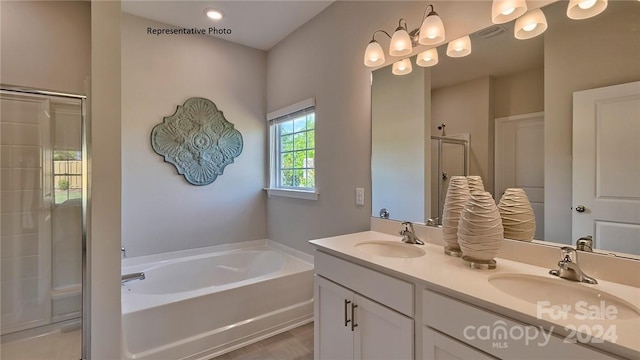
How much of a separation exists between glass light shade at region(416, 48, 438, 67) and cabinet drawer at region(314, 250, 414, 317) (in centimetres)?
120

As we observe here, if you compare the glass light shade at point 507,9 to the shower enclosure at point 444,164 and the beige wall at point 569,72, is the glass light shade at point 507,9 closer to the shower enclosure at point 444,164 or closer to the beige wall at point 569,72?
the beige wall at point 569,72

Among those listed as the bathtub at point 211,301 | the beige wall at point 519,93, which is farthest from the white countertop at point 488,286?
the bathtub at point 211,301

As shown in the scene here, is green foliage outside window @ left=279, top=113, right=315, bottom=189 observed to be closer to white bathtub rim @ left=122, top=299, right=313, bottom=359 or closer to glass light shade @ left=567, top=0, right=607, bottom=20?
white bathtub rim @ left=122, top=299, right=313, bottom=359

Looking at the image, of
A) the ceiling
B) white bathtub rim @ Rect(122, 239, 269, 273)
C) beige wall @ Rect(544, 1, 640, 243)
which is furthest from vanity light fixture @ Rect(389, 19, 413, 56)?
white bathtub rim @ Rect(122, 239, 269, 273)

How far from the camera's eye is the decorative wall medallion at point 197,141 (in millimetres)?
2539

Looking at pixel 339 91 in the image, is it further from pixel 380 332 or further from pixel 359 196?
pixel 380 332

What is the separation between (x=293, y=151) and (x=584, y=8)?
2256mm

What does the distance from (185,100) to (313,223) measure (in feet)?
5.52

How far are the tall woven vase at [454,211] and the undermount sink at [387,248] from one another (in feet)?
0.72

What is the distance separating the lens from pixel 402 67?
5.68 feet

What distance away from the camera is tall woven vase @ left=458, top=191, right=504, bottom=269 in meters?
1.09

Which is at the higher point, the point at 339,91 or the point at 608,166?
the point at 339,91

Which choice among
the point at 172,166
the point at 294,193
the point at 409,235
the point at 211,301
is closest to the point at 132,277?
the point at 211,301

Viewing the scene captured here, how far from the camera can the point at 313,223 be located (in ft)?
8.14
